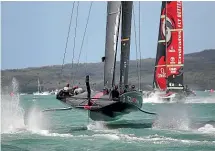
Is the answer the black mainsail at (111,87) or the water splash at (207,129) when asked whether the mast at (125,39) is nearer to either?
the black mainsail at (111,87)

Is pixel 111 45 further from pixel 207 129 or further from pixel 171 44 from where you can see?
pixel 171 44

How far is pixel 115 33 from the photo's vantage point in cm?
3130

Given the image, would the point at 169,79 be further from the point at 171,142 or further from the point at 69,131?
the point at 171,142

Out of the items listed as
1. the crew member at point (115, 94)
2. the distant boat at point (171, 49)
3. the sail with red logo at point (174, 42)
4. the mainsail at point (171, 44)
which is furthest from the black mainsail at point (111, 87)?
the sail with red logo at point (174, 42)

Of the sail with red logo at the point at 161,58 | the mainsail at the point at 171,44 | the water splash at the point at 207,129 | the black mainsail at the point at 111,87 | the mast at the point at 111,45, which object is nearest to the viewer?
the water splash at the point at 207,129

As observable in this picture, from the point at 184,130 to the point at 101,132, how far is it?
4.24 meters

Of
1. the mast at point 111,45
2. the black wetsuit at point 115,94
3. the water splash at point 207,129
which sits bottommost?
the water splash at point 207,129

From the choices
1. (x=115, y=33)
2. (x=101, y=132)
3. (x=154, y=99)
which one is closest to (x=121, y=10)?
(x=115, y=33)

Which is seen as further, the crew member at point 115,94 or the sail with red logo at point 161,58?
the sail with red logo at point 161,58

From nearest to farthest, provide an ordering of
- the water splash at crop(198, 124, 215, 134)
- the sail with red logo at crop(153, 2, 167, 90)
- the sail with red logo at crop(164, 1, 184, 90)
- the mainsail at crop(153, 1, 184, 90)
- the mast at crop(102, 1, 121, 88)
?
the water splash at crop(198, 124, 215, 134) → the mast at crop(102, 1, 121, 88) → the sail with red logo at crop(164, 1, 184, 90) → the mainsail at crop(153, 1, 184, 90) → the sail with red logo at crop(153, 2, 167, 90)

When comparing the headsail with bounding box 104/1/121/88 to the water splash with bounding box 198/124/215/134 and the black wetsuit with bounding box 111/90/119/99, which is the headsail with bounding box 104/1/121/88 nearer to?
the black wetsuit with bounding box 111/90/119/99

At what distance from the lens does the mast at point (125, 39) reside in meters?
30.6

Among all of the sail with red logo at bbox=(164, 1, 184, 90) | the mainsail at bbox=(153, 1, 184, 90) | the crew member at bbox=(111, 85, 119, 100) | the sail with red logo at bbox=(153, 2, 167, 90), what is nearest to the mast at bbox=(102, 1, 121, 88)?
the crew member at bbox=(111, 85, 119, 100)

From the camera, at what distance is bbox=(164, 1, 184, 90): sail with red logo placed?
62.9 m
